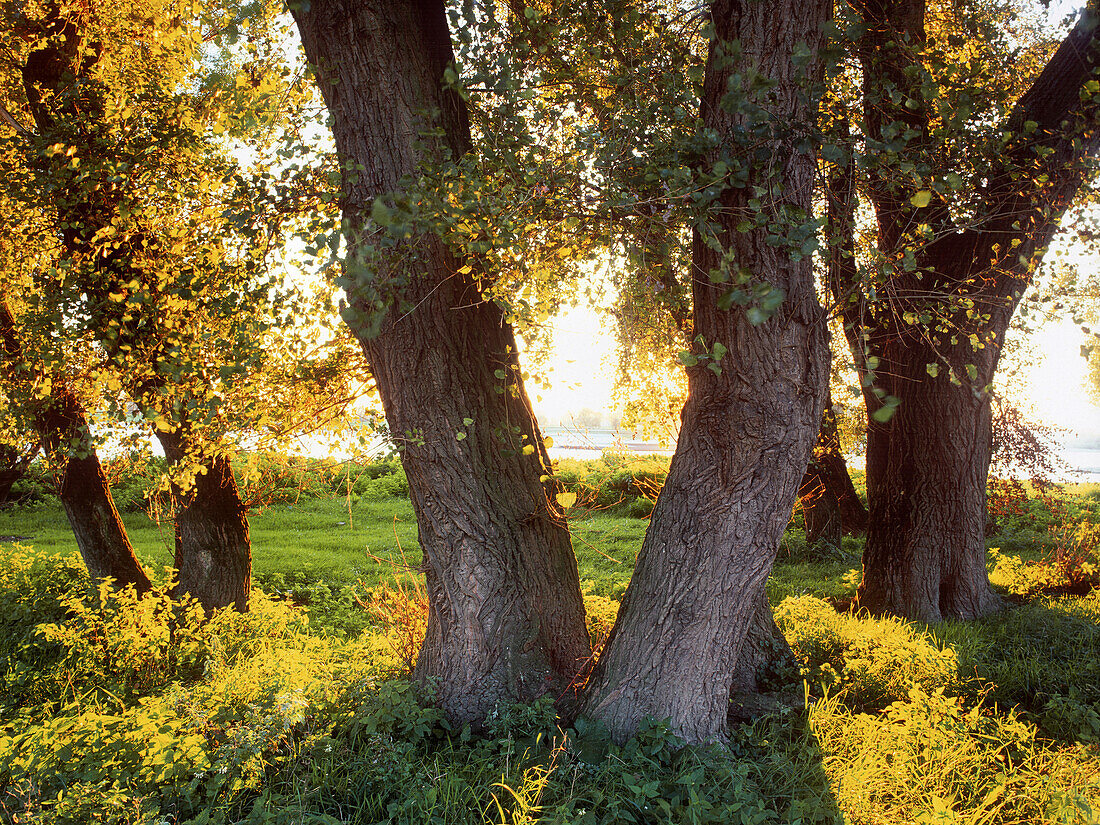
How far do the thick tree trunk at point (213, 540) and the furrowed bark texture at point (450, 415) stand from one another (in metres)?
3.50

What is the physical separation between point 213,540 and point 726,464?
5.44m

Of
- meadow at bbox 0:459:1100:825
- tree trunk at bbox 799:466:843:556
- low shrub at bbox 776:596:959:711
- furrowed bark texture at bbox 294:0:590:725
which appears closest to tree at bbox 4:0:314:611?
furrowed bark texture at bbox 294:0:590:725

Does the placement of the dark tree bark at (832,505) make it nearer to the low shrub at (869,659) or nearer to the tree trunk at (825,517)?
the tree trunk at (825,517)

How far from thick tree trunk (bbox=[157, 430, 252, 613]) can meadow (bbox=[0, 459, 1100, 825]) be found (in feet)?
1.56

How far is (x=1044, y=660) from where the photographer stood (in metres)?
4.65

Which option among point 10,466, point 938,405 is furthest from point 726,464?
point 10,466

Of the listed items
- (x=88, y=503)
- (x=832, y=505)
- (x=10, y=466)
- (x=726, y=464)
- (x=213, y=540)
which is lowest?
(x=832, y=505)

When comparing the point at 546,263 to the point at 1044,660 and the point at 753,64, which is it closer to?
the point at 753,64

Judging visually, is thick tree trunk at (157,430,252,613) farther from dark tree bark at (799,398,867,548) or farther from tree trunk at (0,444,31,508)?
dark tree bark at (799,398,867,548)

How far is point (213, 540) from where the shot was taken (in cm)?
653

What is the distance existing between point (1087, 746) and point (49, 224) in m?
8.21

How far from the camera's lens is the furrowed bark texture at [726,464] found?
3.02m

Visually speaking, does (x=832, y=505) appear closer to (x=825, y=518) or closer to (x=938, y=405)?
(x=825, y=518)

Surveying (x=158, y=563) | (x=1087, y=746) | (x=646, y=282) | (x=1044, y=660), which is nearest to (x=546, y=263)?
(x=646, y=282)
